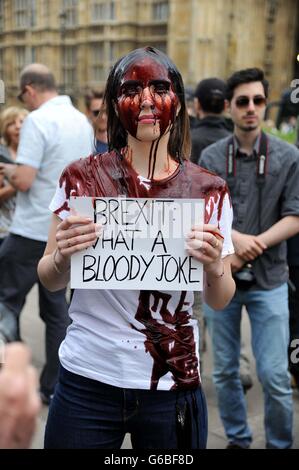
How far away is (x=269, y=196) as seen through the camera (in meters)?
2.87

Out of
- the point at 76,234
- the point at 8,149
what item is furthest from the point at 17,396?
the point at 8,149

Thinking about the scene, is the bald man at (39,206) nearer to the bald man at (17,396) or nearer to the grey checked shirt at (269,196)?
the grey checked shirt at (269,196)

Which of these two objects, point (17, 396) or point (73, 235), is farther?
point (73, 235)

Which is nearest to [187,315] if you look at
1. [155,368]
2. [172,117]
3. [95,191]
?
[155,368]

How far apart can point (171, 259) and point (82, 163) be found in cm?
39

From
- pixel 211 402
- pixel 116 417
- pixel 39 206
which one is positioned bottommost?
pixel 211 402

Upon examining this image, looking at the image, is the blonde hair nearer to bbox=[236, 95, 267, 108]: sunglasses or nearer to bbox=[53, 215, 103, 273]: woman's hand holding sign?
bbox=[236, 95, 267, 108]: sunglasses

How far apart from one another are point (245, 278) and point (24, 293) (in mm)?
1592

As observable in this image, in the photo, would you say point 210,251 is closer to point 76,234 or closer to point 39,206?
point 76,234

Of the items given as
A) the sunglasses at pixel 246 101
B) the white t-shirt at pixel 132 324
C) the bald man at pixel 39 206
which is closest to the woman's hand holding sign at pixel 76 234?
the white t-shirt at pixel 132 324

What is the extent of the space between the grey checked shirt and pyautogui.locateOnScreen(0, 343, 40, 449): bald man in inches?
85.5

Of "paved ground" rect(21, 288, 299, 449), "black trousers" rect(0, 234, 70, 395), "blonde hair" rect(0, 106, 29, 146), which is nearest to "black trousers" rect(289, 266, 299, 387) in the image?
"paved ground" rect(21, 288, 299, 449)

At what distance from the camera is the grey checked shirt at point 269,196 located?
286 centimetres

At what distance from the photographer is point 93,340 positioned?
169 centimetres
